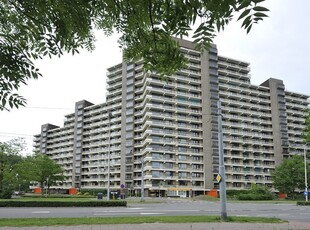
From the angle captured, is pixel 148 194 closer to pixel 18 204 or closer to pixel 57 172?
pixel 57 172

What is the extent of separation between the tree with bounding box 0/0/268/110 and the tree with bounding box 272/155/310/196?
83395 mm

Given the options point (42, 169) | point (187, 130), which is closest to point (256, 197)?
point (187, 130)

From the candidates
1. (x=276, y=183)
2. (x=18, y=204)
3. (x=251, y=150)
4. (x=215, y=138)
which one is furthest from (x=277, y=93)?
(x=18, y=204)

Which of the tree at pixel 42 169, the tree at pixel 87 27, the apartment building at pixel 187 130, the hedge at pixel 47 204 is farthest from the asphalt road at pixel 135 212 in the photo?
the apartment building at pixel 187 130

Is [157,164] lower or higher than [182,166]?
higher

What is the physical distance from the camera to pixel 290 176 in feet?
261

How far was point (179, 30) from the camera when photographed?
112 inches

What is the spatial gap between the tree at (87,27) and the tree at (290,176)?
274 ft

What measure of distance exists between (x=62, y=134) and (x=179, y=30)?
135 metres

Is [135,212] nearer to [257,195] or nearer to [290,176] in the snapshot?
[257,195]

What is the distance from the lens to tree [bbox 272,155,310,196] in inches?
3093

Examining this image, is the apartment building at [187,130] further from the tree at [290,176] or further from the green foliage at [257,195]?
the green foliage at [257,195]

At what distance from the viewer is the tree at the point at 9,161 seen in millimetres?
54438

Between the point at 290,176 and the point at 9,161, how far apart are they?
6293cm
